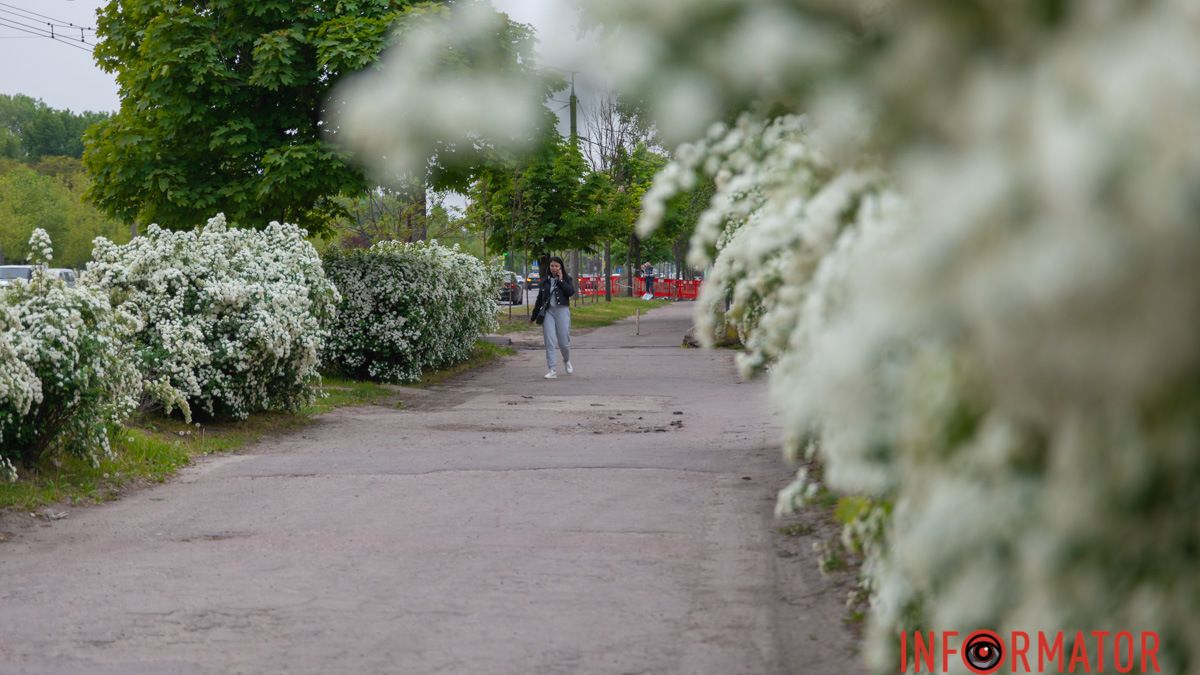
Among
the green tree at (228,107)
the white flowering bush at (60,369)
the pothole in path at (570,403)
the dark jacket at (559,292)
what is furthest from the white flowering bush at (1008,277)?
the dark jacket at (559,292)

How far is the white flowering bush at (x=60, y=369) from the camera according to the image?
32.7 feet

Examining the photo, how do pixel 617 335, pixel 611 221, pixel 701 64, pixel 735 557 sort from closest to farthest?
pixel 701 64 < pixel 735 557 < pixel 617 335 < pixel 611 221

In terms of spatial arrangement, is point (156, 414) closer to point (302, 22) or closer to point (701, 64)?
point (302, 22)

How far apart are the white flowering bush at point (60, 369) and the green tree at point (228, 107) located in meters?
6.84

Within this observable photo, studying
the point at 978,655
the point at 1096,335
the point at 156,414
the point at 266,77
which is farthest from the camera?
the point at 266,77

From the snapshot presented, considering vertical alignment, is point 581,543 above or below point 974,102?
below

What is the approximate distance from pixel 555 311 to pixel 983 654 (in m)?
18.6

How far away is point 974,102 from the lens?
1.47 meters

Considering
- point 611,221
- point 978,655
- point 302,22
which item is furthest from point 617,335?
point 978,655

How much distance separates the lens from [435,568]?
7.56 meters

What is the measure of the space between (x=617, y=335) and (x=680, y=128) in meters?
31.8

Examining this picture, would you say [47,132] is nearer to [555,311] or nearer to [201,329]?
[555,311]

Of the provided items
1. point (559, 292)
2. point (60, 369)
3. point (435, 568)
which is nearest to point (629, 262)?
point (559, 292)

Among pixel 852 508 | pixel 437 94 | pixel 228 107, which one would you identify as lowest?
pixel 852 508
